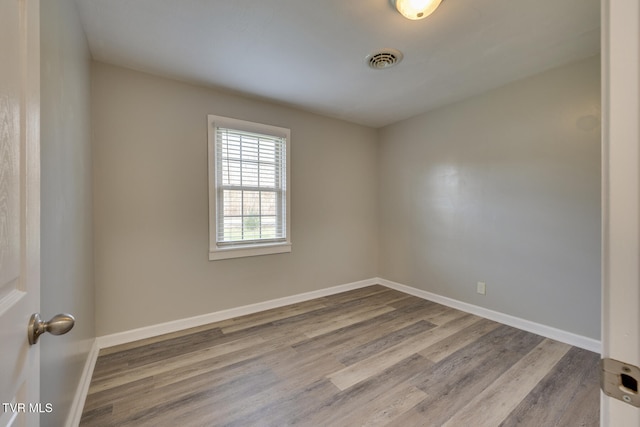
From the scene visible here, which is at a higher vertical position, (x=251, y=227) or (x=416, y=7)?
(x=416, y=7)

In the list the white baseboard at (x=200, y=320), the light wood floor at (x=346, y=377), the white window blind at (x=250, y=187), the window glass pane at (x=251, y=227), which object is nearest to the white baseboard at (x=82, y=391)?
the light wood floor at (x=346, y=377)

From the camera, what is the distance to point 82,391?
1.66 m

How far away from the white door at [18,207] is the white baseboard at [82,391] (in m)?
Answer: 1.15

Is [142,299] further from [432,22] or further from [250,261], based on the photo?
[432,22]

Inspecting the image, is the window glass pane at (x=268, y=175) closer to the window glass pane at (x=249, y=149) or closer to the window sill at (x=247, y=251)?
the window glass pane at (x=249, y=149)

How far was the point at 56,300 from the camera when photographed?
1.21 meters

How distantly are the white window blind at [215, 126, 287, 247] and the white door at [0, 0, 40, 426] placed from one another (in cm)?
218

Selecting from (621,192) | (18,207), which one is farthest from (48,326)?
(621,192)

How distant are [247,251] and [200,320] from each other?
32.9 inches

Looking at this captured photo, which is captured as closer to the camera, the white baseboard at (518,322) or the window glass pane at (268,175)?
the white baseboard at (518,322)

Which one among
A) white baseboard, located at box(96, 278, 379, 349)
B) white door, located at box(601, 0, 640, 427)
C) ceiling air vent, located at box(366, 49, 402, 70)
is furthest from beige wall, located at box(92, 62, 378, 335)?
white door, located at box(601, 0, 640, 427)

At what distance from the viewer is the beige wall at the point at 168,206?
2316 mm

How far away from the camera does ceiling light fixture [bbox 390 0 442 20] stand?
1.62 meters

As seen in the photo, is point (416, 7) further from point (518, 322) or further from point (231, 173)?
point (518, 322)
